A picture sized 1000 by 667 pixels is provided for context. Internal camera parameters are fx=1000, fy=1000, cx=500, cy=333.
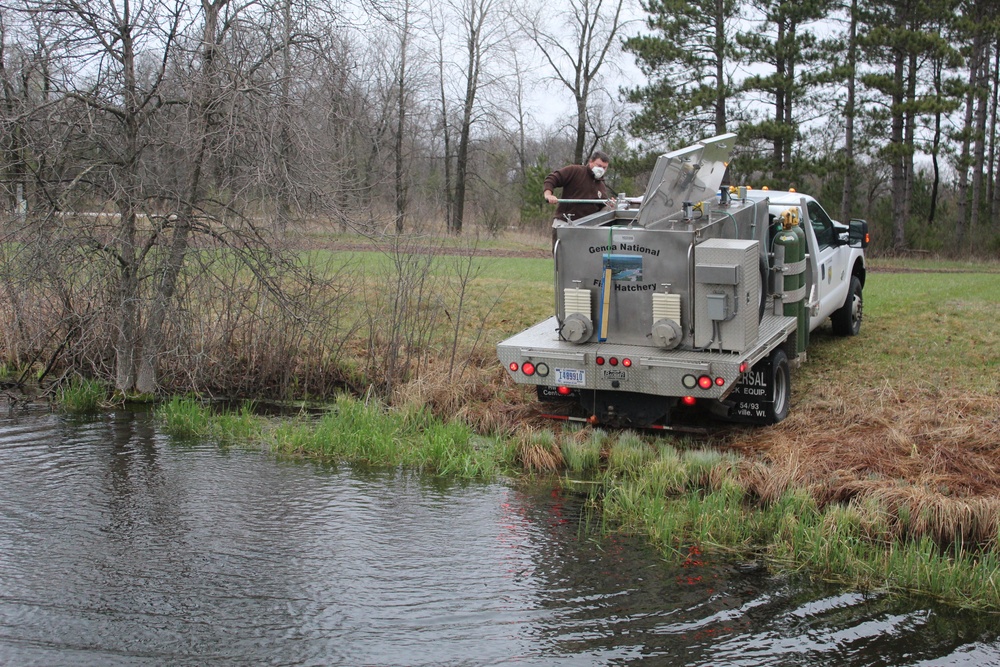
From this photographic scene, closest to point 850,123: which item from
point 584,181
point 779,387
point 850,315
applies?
point 850,315

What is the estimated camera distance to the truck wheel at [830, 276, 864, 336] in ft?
43.3

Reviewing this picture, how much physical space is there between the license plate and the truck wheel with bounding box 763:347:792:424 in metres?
1.94

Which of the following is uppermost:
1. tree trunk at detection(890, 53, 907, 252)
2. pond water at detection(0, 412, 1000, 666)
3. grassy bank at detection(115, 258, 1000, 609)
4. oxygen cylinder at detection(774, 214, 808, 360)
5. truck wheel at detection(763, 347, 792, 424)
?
tree trunk at detection(890, 53, 907, 252)

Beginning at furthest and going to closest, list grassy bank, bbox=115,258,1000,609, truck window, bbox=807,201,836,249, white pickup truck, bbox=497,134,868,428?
truck window, bbox=807,201,836,249, white pickup truck, bbox=497,134,868,428, grassy bank, bbox=115,258,1000,609

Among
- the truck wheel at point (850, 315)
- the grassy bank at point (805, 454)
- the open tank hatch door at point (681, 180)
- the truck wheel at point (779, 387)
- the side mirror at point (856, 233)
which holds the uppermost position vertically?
the open tank hatch door at point (681, 180)

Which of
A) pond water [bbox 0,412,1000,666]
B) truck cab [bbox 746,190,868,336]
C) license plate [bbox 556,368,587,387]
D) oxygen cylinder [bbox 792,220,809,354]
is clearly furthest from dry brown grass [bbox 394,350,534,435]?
truck cab [bbox 746,190,868,336]

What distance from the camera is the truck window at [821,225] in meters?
12.0

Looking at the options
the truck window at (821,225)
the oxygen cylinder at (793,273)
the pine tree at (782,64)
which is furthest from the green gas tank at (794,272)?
the pine tree at (782,64)

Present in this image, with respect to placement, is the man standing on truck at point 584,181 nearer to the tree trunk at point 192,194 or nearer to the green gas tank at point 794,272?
the green gas tank at point 794,272

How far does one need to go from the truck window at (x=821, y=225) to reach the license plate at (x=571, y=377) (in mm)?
4257

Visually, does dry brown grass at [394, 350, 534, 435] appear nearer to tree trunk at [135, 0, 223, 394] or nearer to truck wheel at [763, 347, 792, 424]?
truck wheel at [763, 347, 792, 424]

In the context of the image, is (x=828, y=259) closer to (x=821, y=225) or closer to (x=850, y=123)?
(x=821, y=225)

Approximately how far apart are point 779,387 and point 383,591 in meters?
5.20

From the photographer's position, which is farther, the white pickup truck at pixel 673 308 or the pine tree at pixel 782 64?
the pine tree at pixel 782 64
